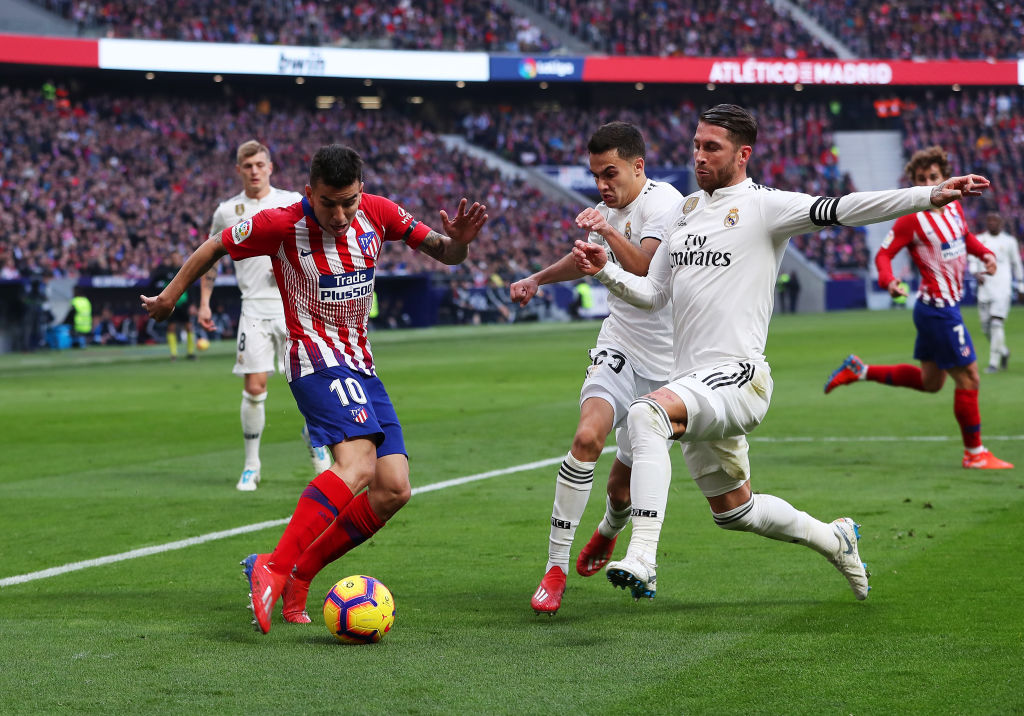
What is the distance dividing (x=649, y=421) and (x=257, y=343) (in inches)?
235

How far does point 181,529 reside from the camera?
8508 millimetres

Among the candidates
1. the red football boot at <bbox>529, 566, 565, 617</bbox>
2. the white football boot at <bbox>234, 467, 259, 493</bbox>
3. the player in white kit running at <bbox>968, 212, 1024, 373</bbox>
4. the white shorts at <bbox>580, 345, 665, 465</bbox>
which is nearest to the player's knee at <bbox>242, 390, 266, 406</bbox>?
the white football boot at <bbox>234, 467, 259, 493</bbox>

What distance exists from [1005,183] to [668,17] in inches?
642

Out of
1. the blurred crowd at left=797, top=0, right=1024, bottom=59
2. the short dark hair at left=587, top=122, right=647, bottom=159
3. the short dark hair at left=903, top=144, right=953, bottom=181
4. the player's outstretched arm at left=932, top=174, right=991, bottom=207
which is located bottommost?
the player's outstretched arm at left=932, top=174, right=991, bottom=207

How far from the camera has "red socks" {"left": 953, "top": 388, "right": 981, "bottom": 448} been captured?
1071 centimetres

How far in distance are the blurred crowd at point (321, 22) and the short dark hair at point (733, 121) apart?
137 feet

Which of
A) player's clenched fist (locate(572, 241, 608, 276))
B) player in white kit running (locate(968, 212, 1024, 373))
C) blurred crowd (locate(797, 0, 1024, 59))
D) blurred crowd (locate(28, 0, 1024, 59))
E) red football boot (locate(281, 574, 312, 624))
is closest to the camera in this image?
player's clenched fist (locate(572, 241, 608, 276))

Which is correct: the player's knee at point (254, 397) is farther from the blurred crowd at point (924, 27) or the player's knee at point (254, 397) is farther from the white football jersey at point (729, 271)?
the blurred crowd at point (924, 27)

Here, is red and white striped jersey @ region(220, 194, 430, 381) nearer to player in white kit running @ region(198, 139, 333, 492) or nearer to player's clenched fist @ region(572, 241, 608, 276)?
player's clenched fist @ region(572, 241, 608, 276)

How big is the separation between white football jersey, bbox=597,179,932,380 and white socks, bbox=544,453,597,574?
64 centimetres

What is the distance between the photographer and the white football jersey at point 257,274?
10750 millimetres

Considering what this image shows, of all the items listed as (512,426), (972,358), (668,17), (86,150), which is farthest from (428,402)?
(668,17)

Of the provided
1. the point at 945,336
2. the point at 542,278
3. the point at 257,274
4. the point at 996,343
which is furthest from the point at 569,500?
the point at 996,343

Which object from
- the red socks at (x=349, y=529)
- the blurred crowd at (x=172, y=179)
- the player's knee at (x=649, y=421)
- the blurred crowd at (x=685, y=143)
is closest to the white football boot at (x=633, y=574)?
the player's knee at (x=649, y=421)
